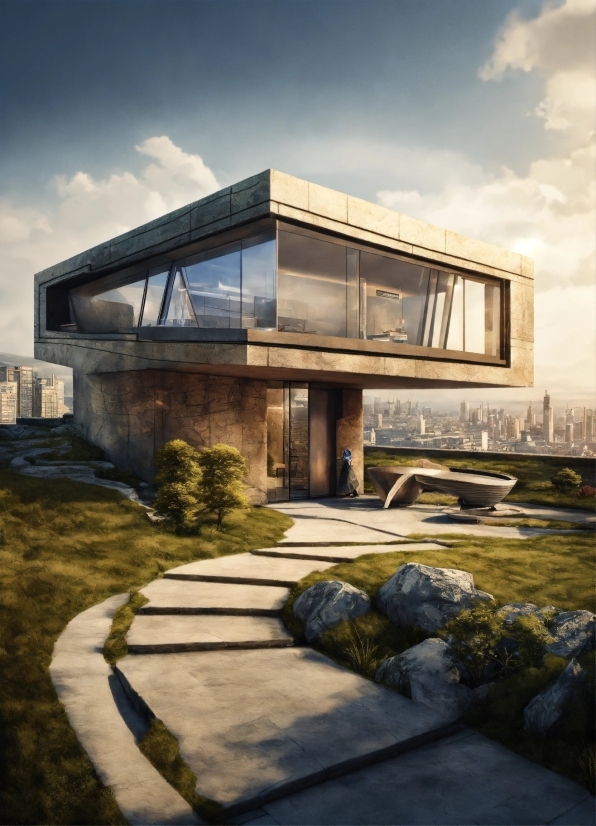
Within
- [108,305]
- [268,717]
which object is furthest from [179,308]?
[268,717]

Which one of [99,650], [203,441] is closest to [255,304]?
[203,441]

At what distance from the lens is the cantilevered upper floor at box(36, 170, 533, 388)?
1496 cm

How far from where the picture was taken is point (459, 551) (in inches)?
463

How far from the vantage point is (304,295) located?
15516 mm

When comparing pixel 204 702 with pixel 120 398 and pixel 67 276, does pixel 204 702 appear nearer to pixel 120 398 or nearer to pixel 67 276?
pixel 120 398

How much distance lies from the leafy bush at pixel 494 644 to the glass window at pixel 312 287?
985cm

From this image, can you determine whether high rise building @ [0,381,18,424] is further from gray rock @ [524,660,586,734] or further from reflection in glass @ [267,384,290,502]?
gray rock @ [524,660,586,734]

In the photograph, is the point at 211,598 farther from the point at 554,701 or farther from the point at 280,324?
the point at 280,324

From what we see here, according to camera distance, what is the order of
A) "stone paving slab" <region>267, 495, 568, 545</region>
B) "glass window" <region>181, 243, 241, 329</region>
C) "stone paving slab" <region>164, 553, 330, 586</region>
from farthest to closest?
"glass window" <region>181, 243, 241, 329</region>
"stone paving slab" <region>267, 495, 568, 545</region>
"stone paving slab" <region>164, 553, 330, 586</region>

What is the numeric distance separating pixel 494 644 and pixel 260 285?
10.8 m

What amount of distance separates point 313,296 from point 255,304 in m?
1.62

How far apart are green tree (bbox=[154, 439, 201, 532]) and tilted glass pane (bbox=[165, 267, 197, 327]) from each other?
13.3 ft

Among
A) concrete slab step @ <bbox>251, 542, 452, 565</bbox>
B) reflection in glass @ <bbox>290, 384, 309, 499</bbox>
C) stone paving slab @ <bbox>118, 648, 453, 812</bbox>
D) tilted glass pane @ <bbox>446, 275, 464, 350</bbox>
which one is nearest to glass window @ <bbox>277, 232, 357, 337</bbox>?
reflection in glass @ <bbox>290, 384, 309, 499</bbox>

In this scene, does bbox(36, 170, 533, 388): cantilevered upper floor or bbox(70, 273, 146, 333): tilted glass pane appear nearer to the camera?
bbox(36, 170, 533, 388): cantilevered upper floor
